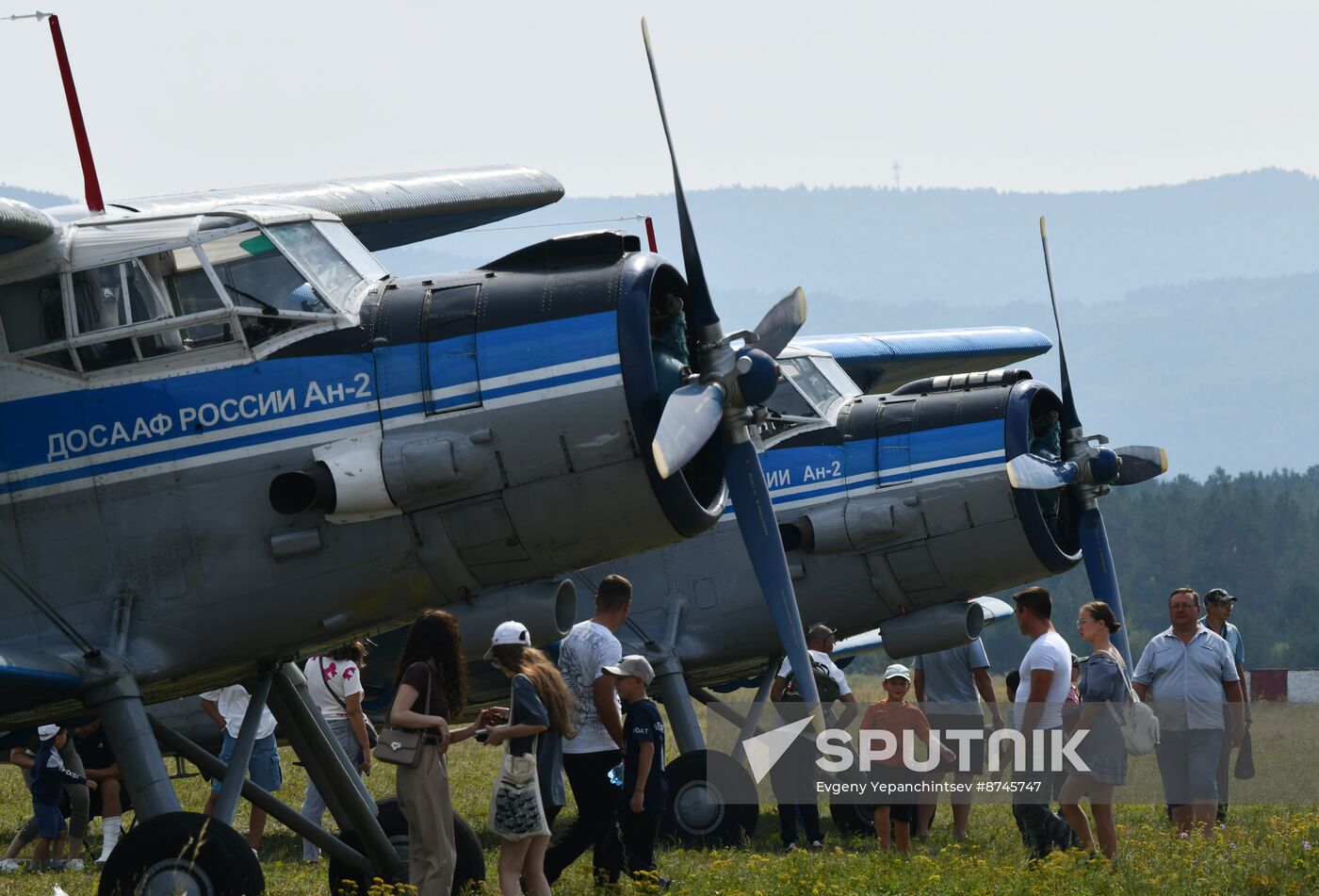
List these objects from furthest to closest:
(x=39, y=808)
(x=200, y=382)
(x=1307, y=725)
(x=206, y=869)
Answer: (x=1307, y=725), (x=39, y=808), (x=200, y=382), (x=206, y=869)

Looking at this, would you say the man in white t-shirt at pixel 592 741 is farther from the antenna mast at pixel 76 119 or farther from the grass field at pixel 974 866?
the antenna mast at pixel 76 119

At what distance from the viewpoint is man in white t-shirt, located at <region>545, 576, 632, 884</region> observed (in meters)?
9.86

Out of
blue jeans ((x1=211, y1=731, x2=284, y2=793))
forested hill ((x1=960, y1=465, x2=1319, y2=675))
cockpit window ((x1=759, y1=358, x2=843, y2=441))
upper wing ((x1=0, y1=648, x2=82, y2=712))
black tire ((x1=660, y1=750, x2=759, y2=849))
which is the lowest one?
forested hill ((x1=960, y1=465, x2=1319, y2=675))

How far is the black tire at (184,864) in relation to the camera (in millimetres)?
8672

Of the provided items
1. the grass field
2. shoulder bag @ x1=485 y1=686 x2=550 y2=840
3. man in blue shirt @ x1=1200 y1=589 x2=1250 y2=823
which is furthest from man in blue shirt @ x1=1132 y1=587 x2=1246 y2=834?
shoulder bag @ x1=485 y1=686 x2=550 y2=840

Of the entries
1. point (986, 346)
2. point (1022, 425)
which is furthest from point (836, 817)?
point (986, 346)

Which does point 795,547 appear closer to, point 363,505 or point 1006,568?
point 1006,568

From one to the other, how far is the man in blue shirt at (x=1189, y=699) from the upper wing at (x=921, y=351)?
6.89 meters

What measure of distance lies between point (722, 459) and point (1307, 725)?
73.9ft

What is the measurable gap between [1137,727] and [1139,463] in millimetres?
5471

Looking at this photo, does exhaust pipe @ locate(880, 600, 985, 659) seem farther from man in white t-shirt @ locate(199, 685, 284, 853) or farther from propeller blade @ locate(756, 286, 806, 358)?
man in white t-shirt @ locate(199, 685, 284, 853)

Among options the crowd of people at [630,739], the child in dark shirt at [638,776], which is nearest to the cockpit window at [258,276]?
the crowd of people at [630,739]

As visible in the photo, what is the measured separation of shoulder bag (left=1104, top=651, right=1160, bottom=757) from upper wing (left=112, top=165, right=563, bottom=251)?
6.16 m

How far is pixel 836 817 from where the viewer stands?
1488 cm
